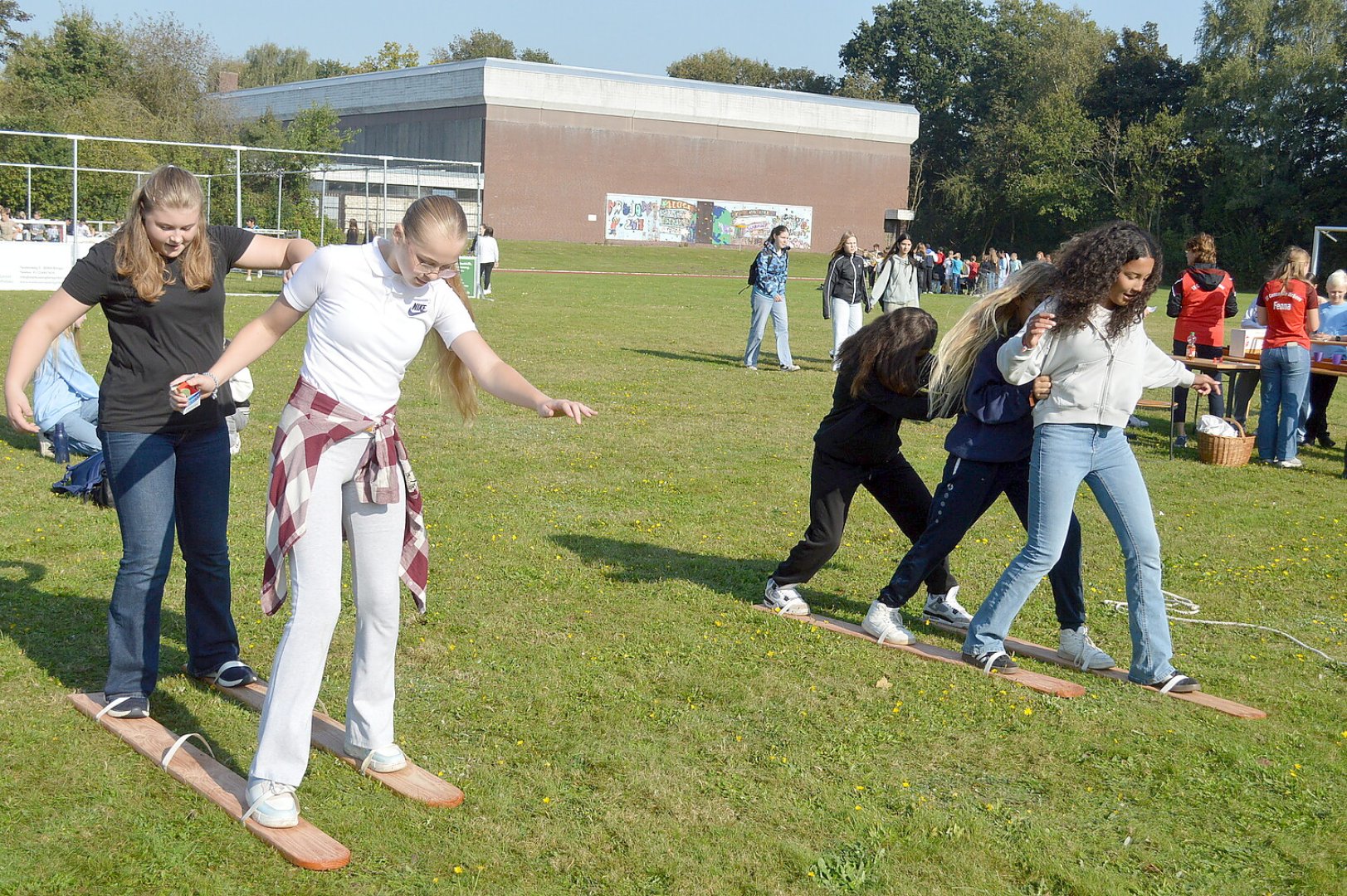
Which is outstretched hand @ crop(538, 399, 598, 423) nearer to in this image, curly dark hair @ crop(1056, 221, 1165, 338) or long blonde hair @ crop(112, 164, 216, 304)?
long blonde hair @ crop(112, 164, 216, 304)

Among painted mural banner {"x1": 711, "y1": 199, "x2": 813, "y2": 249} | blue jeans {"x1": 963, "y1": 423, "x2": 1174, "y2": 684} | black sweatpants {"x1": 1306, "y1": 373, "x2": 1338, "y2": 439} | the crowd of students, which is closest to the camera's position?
the crowd of students

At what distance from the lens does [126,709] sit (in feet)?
15.3

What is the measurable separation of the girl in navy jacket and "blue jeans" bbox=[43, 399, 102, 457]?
6272 mm

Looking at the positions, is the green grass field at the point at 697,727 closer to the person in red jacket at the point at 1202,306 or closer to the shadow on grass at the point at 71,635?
the shadow on grass at the point at 71,635

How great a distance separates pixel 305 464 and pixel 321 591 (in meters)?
0.40

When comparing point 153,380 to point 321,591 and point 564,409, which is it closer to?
point 321,591

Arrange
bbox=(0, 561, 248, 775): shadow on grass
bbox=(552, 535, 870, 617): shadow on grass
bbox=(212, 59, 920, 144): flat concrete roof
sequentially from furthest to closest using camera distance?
bbox=(212, 59, 920, 144): flat concrete roof → bbox=(552, 535, 870, 617): shadow on grass → bbox=(0, 561, 248, 775): shadow on grass

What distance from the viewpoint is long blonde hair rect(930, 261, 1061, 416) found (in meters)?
5.55

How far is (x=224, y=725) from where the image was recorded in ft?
15.6

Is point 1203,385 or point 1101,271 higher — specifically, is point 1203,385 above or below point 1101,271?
below

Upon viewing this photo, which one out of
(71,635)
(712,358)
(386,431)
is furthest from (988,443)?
(712,358)

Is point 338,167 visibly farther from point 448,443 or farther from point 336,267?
point 336,267

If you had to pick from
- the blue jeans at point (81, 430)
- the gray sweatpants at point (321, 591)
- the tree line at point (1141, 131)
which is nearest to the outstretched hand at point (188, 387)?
the gray sweatpants at point (321, 591)

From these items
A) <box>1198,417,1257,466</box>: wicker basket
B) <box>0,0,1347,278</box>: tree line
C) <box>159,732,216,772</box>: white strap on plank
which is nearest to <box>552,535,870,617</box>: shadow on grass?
<box>159,732,216,772</box>: white strap on plank
